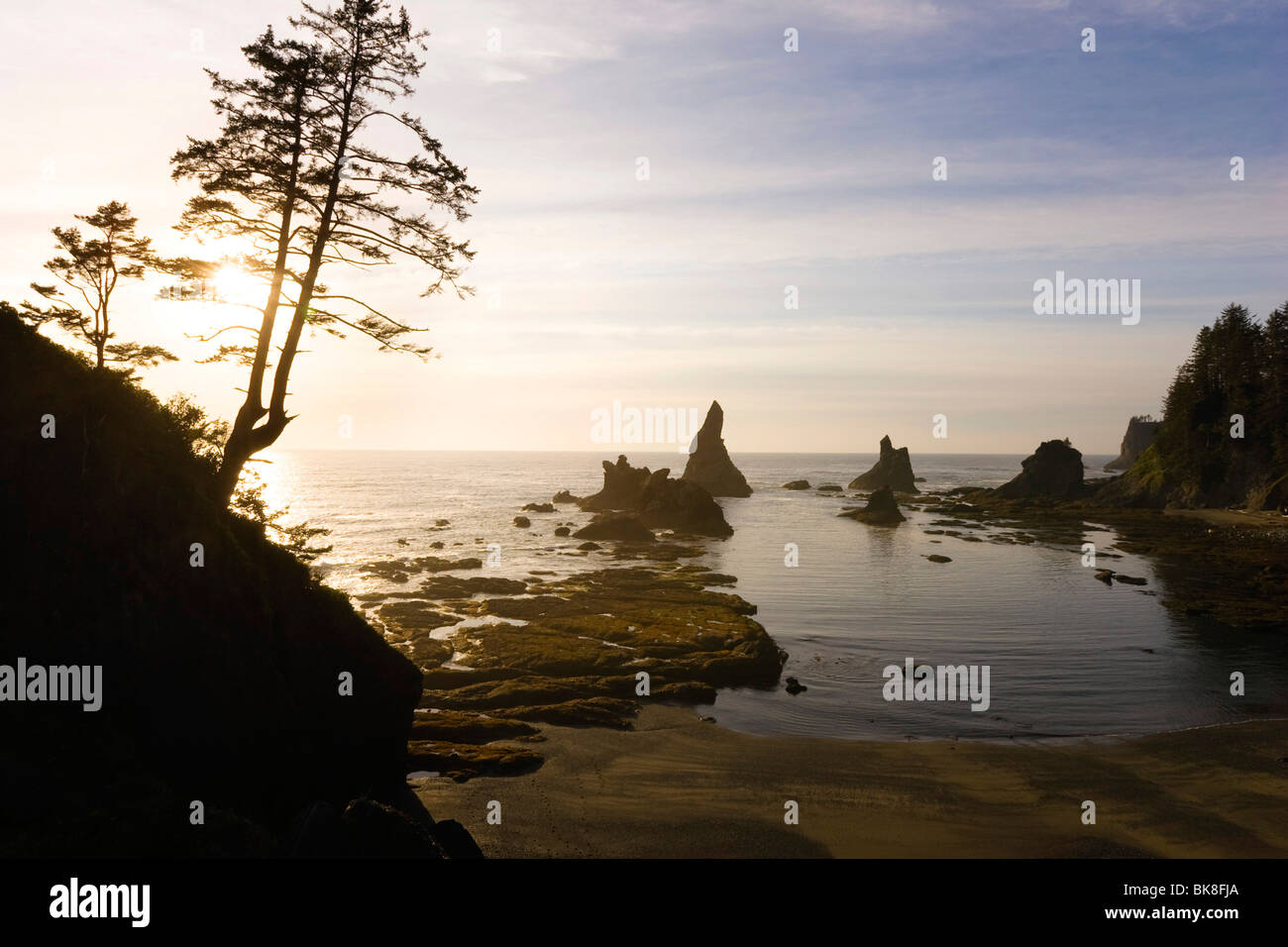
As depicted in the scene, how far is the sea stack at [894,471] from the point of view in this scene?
491 feet

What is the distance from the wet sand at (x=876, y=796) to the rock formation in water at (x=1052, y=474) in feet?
332

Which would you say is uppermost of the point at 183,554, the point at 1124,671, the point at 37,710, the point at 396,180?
the point at 396,180

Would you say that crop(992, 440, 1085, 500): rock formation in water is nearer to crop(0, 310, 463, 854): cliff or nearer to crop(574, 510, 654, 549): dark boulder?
crop(574, 510, 654, 549): dark boulder

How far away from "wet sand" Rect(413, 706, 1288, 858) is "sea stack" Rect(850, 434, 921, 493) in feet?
430

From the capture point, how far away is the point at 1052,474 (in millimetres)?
115000

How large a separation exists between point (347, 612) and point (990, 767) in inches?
691

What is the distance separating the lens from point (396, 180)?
1941cm

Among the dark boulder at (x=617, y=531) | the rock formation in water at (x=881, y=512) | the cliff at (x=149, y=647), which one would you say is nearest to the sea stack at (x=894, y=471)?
the rock formation in water at (x=881, y=512)

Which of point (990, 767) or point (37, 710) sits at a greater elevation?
point (37, 710)

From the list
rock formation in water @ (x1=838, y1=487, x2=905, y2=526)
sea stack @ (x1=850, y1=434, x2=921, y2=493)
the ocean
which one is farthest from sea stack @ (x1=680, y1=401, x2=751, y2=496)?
the ocean

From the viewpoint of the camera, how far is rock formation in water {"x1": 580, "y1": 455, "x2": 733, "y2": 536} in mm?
84312
